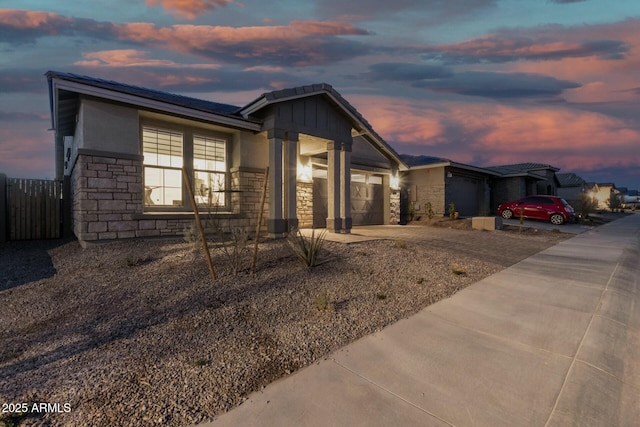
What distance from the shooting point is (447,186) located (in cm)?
1781

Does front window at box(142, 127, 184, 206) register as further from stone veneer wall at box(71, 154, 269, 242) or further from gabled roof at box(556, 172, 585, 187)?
gabled roof at box(556, 172, 585, 187)

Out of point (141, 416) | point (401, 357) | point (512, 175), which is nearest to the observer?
point (141, 416)

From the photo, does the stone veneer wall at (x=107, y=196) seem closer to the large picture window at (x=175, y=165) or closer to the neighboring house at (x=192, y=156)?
the neighboring house at (x=192, y=156)

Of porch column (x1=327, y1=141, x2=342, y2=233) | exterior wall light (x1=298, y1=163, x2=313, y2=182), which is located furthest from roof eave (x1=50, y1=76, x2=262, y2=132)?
exterior wall light (x1=298, y1=163, x2=313, y2=182)

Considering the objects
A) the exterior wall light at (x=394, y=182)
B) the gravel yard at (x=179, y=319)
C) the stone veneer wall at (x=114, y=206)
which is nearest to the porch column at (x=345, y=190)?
the gravel yard at (x=179, y=319)

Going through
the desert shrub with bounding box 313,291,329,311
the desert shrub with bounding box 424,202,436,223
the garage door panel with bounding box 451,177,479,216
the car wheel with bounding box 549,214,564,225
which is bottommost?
the desert shrub with bounding box 313,291,329,311

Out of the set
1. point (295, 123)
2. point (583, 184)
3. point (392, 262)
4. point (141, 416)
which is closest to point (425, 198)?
point (295, 123)

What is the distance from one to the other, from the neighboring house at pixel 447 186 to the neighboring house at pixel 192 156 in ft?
27.0

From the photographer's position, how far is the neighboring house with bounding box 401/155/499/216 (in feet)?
57.9

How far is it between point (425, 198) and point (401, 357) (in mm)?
16729

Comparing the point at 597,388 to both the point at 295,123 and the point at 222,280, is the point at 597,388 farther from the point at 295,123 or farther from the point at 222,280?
the point at 295,123

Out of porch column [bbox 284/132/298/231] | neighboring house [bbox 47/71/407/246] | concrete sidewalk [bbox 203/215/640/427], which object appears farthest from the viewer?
porch column [bbox 284/132/298/231]

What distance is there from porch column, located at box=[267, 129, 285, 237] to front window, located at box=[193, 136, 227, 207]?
1.56m

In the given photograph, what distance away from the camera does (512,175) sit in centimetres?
2173
